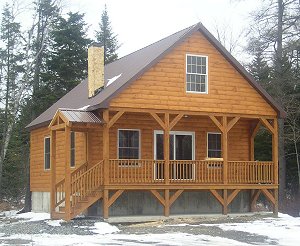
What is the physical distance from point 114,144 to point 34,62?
17.9m

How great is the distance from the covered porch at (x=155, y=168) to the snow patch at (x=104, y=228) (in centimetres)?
97

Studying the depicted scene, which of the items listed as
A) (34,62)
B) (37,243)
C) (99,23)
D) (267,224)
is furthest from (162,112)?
(99,23)

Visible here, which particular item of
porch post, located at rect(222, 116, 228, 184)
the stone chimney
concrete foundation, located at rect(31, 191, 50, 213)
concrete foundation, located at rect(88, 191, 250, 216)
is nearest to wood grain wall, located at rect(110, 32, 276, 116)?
porch post, located at rect(222, 116, 228, 184)

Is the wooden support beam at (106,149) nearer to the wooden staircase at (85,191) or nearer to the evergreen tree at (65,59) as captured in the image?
the wooden staircase at (85,191)

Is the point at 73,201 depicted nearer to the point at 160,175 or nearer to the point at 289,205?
the point at 160,175

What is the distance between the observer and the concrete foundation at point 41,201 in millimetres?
27656

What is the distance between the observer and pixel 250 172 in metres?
24.3

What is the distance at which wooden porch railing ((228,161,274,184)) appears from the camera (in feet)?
78.5

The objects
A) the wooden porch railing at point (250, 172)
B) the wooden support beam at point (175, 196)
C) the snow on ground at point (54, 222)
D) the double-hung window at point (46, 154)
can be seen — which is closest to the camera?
the snow on ground at point (54, 222)

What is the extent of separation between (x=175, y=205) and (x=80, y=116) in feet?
18.4

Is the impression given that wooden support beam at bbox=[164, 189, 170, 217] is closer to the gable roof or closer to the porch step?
the porch step

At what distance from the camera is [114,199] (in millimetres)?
21109

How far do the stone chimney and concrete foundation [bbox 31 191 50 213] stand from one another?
6820mm

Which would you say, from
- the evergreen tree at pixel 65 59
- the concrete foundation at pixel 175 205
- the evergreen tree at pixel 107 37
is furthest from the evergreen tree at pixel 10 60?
the concrete foundation at pixel 175 205
